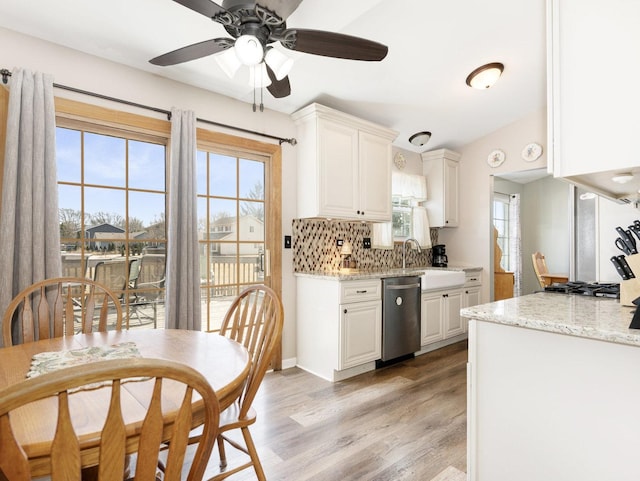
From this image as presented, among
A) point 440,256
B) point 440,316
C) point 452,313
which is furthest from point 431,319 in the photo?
point 440,256

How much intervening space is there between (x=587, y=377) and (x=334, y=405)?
69.8 inches

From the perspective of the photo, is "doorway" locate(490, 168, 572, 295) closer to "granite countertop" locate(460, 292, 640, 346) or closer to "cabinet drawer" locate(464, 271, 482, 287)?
"cabinet drawer" locate(464, 271, 482, 287)

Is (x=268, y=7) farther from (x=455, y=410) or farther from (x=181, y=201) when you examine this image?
(x=455, y=410)

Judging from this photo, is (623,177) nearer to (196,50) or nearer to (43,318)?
(196,50)

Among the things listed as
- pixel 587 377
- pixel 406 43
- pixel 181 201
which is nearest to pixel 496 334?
pixel 587 377

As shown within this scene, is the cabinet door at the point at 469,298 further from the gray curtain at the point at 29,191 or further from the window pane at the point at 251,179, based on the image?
the gray curtain at the point at 29,191

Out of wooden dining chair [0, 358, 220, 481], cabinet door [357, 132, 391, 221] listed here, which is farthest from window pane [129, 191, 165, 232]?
wooden dining chair [0, 358, 220, 481]

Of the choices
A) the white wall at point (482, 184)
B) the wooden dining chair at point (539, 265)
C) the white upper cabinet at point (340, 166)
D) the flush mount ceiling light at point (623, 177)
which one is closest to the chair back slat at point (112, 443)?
the flush mount ceiling light at point (623, 177)

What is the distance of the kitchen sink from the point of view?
367cm

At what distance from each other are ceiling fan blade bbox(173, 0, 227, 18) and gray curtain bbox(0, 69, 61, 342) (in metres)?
1.22

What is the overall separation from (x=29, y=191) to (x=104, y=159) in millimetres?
598

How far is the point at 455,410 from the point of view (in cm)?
253

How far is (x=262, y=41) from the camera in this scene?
5.26ft

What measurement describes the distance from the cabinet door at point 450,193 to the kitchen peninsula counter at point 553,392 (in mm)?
3267
